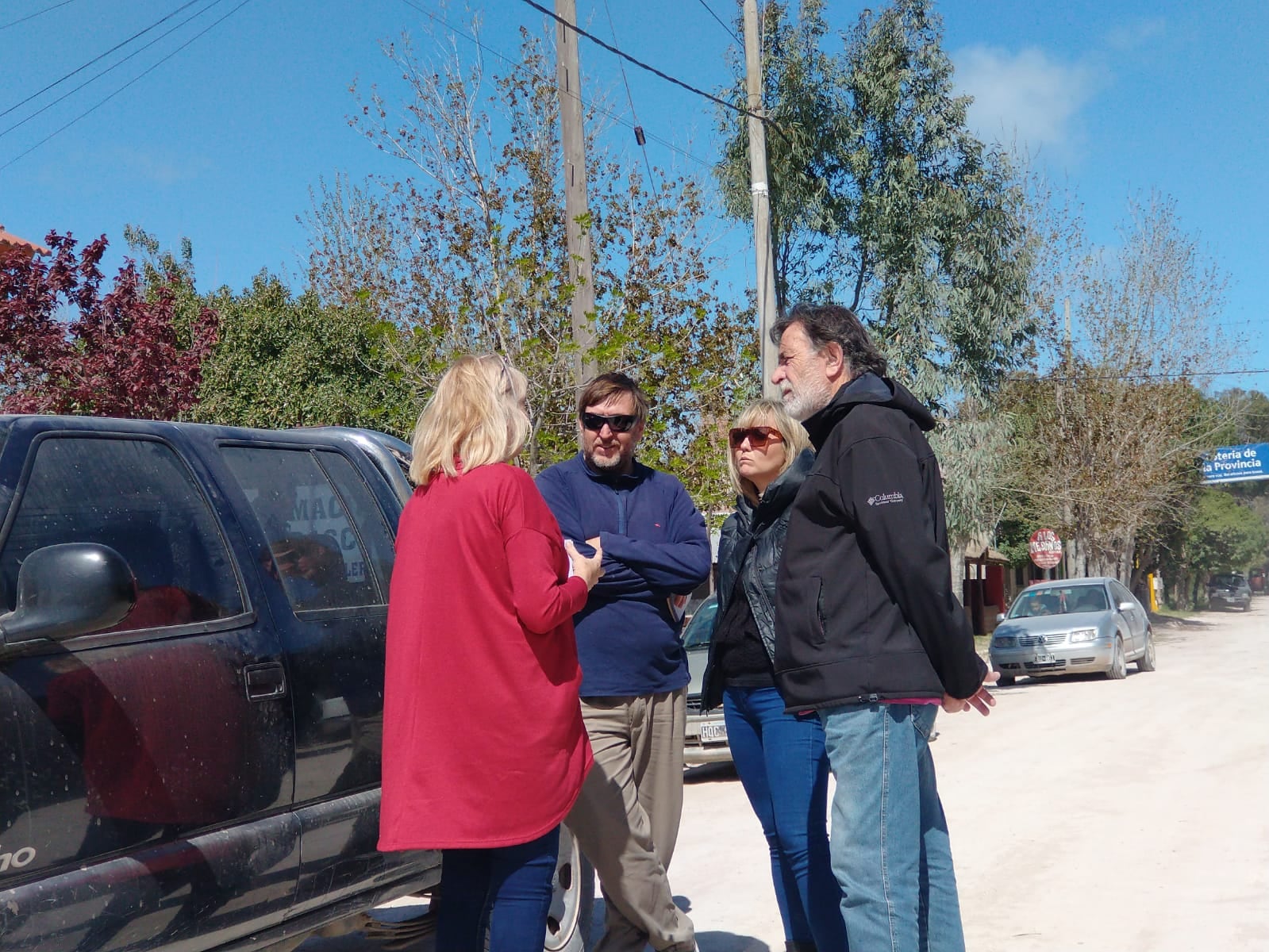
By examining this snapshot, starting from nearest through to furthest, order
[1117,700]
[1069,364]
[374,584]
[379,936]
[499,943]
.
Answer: [499,943] < [374,584] < [379,936] < [1117,700] < [1069,364]

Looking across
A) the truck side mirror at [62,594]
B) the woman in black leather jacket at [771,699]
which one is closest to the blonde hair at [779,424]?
the woman in black leather jacket at [771,699]

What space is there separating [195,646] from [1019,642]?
17404 millimetres

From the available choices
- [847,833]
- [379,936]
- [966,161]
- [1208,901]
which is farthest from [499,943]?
[966,161]

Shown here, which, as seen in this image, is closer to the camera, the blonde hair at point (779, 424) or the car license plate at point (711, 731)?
the blonde hair at point (779, 424)

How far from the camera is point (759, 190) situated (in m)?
15.2

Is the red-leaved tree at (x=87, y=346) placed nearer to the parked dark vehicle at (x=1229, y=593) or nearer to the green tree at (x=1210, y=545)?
the green tree at (x=1210, y=545)

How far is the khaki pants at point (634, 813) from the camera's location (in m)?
3.94

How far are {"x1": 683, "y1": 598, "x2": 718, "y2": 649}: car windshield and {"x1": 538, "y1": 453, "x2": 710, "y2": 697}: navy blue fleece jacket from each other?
264 inches

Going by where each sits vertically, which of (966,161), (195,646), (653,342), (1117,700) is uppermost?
(966,161)

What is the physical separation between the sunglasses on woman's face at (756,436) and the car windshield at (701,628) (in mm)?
6737

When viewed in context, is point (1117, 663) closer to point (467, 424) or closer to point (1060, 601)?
point (1060, 601)

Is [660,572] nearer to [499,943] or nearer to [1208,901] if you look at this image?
[499,943]

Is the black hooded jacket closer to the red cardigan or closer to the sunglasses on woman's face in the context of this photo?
the red cardigan

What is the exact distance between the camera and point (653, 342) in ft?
41.5
